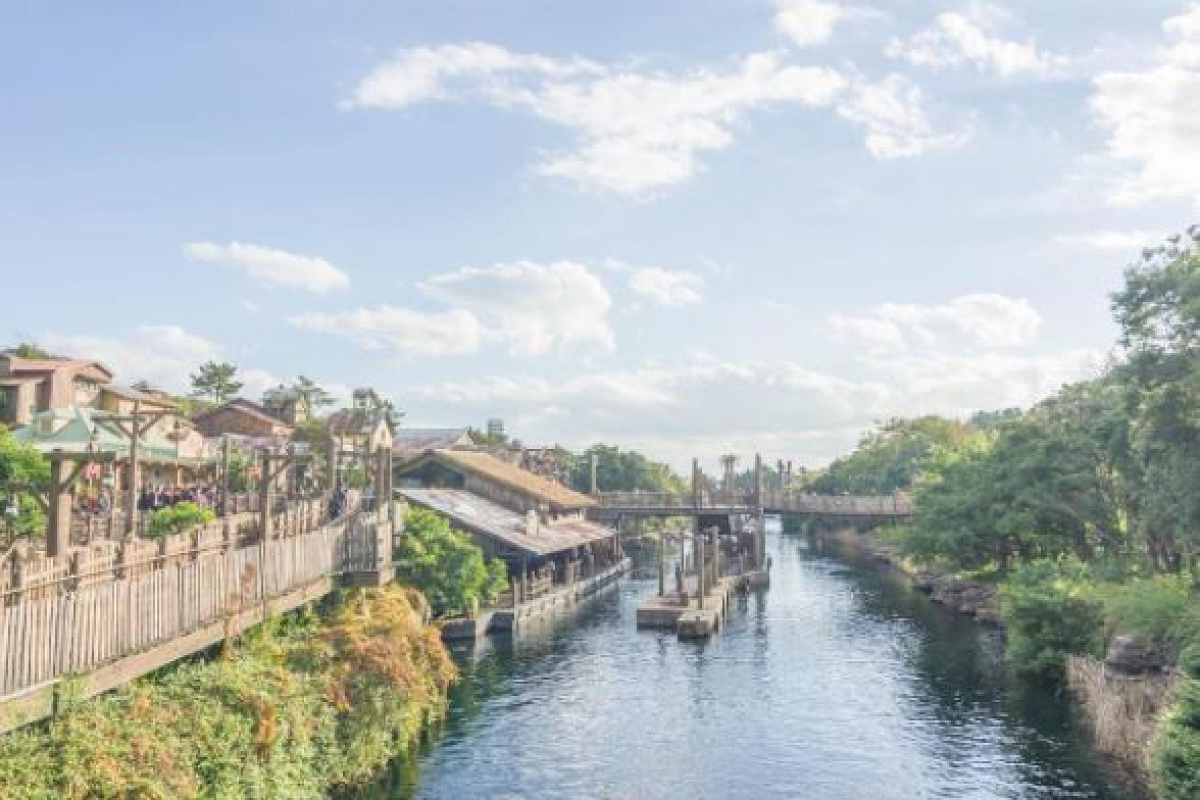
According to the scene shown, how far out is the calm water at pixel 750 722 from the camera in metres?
28.2

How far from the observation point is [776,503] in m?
92.8

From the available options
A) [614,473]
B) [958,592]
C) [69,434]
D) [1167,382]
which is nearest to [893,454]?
[614,473]

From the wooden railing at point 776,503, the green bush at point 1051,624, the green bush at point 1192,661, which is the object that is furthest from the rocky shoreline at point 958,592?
the green bush at point 1192,661

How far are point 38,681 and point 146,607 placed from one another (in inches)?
126

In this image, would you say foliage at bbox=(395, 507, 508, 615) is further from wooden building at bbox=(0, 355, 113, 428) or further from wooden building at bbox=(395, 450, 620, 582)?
wooden building at bbox=(0, 355, 113, 428)

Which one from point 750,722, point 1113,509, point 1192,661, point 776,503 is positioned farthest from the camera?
point 776,503

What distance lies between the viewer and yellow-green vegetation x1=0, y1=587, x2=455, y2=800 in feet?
50.7

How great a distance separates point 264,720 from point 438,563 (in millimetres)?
24608

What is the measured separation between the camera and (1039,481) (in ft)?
177

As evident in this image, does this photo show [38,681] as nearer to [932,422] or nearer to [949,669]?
[949,669]

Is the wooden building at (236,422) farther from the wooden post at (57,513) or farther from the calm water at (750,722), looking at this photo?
the wooden post at (57,513)

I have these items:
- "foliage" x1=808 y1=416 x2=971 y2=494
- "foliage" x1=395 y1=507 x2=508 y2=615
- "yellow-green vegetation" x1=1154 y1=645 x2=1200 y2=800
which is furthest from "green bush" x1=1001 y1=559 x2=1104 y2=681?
"foliage" x1=808 y1=416 x2=971 y2=494

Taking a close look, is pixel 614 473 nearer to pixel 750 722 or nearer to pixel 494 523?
pixel 494 523

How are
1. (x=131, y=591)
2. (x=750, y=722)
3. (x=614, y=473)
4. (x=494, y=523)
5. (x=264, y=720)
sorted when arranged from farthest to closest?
(x=614, y=473) → (x=494, y=523) → (x=750, y=722) → (x=264, y=720) → (x=131, y=591)
